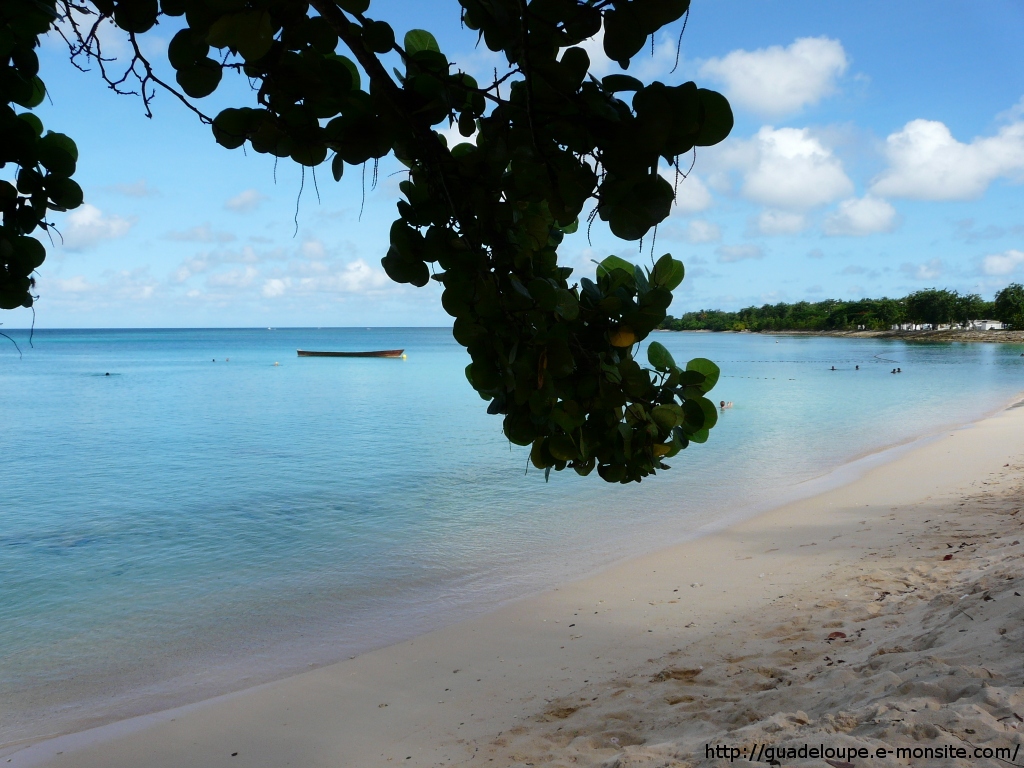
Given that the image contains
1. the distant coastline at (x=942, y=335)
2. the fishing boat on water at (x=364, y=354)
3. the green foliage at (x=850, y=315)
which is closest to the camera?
the fishing boat on water at (x=364, y=354)

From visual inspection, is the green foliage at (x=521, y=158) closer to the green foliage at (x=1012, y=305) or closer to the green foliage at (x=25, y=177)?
the green foliage at (x=25, y=177)

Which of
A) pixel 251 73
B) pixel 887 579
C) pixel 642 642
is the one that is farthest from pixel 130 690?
pixel 887 579

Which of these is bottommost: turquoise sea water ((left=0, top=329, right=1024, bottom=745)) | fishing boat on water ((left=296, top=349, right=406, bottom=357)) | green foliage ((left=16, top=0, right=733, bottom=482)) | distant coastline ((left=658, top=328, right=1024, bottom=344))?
turquoise sea water ((left=0, top=329, right=1024, bottom=745))

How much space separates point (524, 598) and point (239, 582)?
2960 millimetres

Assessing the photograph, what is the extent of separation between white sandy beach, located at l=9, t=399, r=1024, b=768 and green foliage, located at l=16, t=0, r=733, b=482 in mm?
1410

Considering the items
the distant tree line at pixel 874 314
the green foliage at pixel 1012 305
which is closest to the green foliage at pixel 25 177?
the distant tree line at pixel 874 314

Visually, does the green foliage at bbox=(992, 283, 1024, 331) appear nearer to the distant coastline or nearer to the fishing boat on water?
the distant coastline

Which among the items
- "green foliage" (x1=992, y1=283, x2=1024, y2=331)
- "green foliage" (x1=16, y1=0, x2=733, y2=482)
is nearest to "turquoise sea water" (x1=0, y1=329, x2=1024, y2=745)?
"green foliage" (x1=16, y1=0, x2=733, y2=482)

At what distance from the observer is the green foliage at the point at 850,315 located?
254 ft

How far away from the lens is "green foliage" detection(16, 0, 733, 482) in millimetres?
968

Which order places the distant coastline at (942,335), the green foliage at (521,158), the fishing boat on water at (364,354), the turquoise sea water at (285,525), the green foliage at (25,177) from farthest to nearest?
1. the distant coastline at (942,335)
2. the fishing boat on water at (364,354)
3. the turquoise sea water at (285,525)
4. the green foliage at (25,177)
5. the green foliage at (521,158)

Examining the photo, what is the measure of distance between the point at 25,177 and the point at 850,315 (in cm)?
10562

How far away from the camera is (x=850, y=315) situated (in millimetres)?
95312

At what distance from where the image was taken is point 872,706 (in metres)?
2.46
